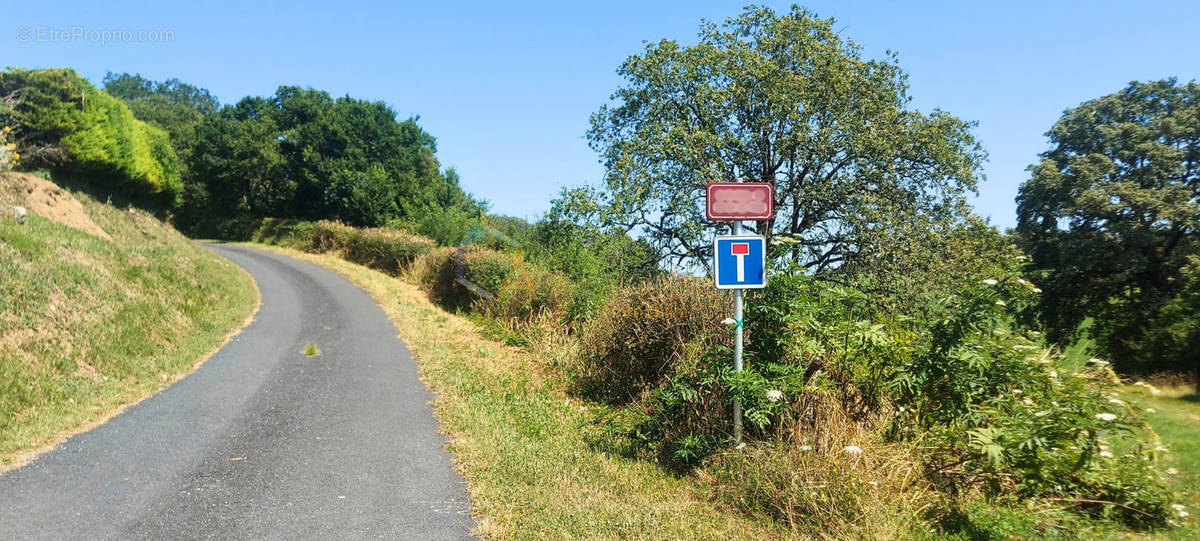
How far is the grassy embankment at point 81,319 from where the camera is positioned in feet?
24.5

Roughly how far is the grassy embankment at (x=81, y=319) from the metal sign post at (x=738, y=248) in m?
6.63

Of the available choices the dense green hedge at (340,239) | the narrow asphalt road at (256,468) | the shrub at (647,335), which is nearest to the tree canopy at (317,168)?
the dense green hedge at (340,239)

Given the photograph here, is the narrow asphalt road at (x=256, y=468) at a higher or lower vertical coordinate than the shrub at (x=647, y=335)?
lower

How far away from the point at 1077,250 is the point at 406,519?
26.0 m

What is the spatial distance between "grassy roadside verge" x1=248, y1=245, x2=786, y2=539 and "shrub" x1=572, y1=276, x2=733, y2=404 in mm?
553

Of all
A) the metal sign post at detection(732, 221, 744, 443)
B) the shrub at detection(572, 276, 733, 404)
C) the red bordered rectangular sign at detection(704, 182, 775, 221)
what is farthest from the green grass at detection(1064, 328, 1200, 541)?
the shrub at detection(572, 276, 733, 404)

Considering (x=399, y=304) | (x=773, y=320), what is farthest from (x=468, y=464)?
(x=399, y=304)

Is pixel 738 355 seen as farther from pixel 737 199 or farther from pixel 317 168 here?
pixel 317 168

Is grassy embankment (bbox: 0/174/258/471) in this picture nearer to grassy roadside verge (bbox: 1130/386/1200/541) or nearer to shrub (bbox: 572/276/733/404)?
shrub (bbox: 572/276/733/404)

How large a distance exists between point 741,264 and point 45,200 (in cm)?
1824

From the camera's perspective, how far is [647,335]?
8625 millimetres

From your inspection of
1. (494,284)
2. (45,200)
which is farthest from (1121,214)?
(45,200)

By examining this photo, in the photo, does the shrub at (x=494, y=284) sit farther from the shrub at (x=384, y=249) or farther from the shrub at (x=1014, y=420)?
the shrub at (x=1014, y=420)

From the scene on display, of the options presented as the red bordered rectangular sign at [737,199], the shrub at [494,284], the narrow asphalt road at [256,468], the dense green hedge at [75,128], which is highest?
the dense green hedge at [75,128]
